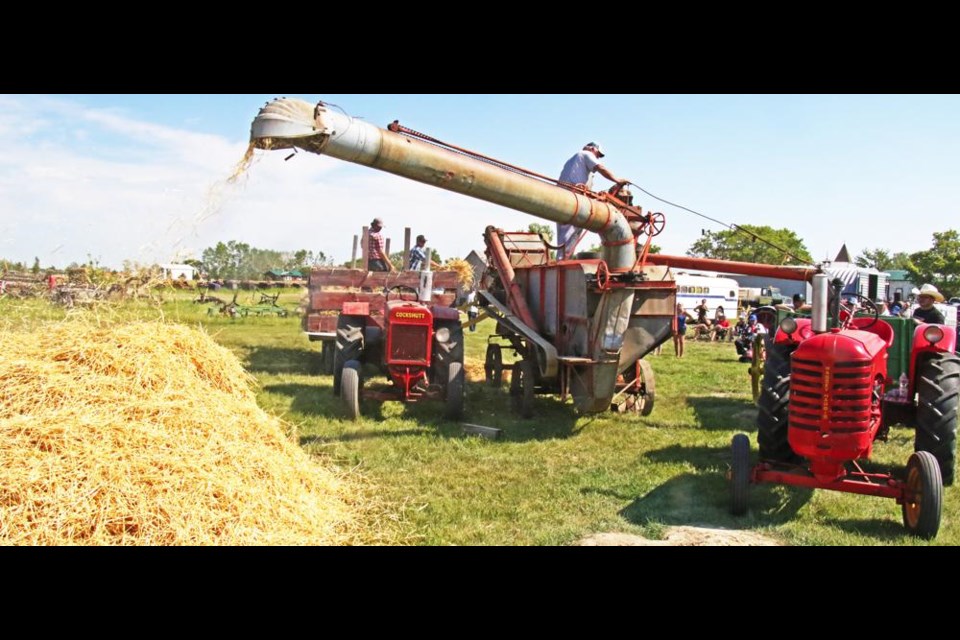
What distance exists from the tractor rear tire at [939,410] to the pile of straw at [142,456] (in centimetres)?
446

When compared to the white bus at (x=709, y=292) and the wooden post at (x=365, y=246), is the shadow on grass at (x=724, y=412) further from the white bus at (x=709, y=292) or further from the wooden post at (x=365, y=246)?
the white bus at (x=709, y=292)

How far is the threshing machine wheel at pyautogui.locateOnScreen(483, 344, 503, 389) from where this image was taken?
35.9 feet

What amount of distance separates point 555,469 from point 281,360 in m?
7.77

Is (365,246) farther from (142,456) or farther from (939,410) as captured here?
(939,410)

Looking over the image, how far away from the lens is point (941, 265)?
4544 cm

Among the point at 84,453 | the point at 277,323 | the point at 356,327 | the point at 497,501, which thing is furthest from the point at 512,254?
the point at 277,323

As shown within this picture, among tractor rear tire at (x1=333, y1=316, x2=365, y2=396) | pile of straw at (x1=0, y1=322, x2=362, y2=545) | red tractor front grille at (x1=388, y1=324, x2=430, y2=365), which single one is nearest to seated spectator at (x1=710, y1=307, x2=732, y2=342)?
tractor rear tire at (x1=333, y1=316, x2=365, y2=396)

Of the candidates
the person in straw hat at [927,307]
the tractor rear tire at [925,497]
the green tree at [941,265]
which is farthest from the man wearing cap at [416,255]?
the green tree at [941,265]

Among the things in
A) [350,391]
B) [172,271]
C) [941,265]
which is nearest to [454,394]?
[350,391]

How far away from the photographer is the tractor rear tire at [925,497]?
470 cm

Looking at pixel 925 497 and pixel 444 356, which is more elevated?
pixel 444 356

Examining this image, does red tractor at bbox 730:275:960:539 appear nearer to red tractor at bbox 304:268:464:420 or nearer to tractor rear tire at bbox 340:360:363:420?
red tractor at bbox 304:268:464:420

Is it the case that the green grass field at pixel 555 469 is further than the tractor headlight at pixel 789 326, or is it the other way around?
the tractor headlight at pixel 789 326

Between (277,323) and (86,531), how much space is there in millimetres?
18264
